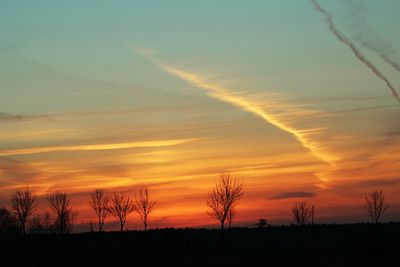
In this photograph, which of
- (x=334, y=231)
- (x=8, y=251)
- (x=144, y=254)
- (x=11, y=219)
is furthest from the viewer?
(x=334, y=231)

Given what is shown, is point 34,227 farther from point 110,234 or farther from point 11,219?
point 110,234

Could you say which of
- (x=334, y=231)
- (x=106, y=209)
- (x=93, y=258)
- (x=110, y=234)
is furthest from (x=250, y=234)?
(x=93, y=258)

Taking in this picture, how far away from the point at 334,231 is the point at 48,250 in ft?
303

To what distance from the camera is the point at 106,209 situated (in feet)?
330

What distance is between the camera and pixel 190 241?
96125mm

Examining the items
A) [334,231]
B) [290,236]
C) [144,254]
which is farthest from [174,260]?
[334,231]

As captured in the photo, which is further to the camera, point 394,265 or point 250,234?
point 250,234

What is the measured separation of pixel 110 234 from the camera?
366 ft

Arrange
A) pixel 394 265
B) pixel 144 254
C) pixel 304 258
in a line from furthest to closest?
1. pixel 144 254
2. pixel 304 258
3. pixel 394 265

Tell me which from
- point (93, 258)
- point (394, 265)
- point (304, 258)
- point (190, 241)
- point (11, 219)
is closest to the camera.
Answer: point (394, 265)

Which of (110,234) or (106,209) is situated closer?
(106,209)

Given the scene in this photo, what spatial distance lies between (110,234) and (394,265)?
68.7 m

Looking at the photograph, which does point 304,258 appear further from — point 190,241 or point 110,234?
point 110,234

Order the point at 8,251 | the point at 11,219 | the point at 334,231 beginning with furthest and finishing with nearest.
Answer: the point at 334,231, the point at 11,219, the point at 8,251
